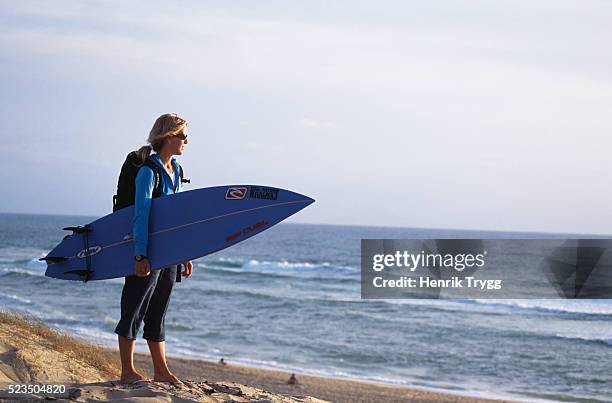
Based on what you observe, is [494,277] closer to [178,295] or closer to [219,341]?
[178,295]

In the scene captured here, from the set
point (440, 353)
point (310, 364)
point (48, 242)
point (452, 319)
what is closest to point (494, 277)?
point (452, 319)

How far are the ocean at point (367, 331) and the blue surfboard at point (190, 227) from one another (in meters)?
10.7

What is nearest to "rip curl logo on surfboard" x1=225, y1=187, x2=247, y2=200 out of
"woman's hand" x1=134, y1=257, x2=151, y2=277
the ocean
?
"woman's hand" x1=134, y1=257, x2=151, y2=277

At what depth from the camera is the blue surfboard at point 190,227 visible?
5.04 m

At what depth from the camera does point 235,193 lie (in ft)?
17.3

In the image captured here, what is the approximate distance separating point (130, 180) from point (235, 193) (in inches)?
30.2

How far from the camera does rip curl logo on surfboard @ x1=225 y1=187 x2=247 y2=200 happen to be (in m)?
5.26

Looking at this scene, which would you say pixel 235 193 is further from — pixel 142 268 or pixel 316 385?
pixel 316 385

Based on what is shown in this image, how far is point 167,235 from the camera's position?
4.90m

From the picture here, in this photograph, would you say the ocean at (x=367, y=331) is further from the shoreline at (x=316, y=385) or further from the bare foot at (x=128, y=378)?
the bare foot at (x=128, y=378)

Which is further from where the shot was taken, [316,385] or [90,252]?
[316,385]

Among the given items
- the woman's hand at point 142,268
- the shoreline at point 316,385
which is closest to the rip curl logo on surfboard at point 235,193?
the woman's hand at point 142,268

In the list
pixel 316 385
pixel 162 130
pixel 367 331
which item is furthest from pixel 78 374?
pixel 367 331

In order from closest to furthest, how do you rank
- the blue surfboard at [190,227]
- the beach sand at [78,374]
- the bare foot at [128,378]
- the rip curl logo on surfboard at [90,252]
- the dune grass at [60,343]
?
the beach sand at [78,374] → the bare foot at [128,378] → the blue surfboard at [190,227] → the rip curl logo on surfboard at [90,252] → the dune grass at [60,343]
